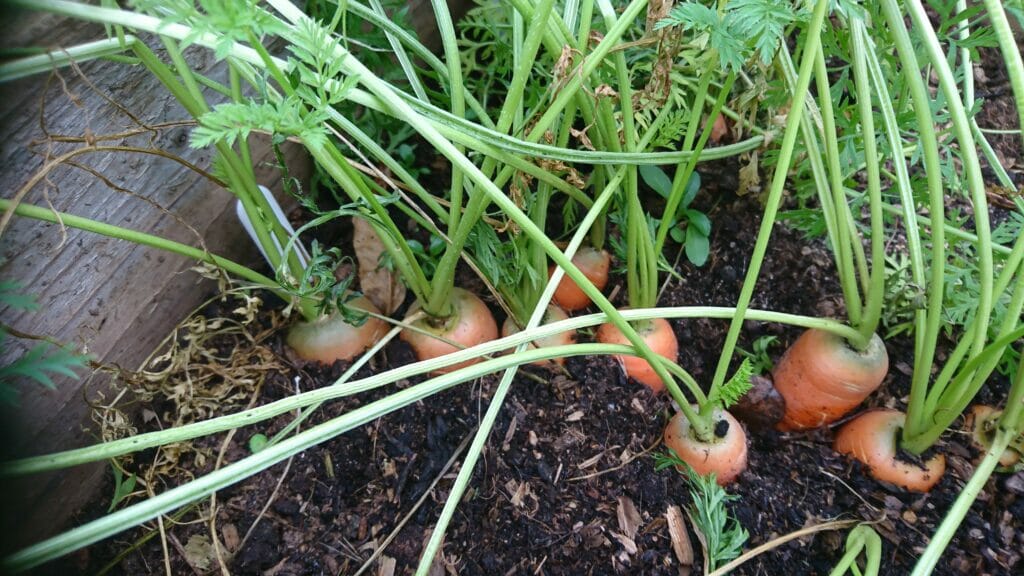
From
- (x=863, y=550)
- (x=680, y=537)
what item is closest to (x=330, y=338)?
(x=680, y=537)

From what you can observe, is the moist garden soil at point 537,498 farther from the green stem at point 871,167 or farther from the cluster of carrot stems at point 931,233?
the green stem at point 871,167

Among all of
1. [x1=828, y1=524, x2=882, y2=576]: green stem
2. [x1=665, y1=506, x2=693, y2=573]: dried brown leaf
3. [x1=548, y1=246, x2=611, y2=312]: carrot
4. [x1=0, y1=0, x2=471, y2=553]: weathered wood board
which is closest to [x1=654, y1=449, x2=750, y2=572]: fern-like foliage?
[x1=665, y1=506, x2=693, y2=573]: dried brown leaf

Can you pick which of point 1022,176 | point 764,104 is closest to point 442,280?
point 764,104

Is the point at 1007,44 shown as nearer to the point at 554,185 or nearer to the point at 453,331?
the point at 554,185

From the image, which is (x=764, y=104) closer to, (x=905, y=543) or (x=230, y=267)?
(x=905, y=543)

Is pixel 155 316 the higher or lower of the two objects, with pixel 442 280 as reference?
higher
